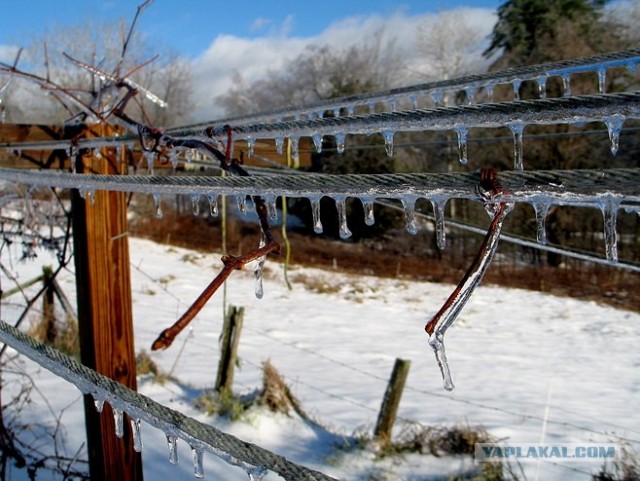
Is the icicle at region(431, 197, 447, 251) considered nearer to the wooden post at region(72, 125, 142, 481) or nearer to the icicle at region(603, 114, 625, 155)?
the icicle at region(603, 114, 625, 155)

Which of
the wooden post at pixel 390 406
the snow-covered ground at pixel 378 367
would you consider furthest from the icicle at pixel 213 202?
the wooden post at pixel 390 406

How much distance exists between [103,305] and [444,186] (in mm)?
1726

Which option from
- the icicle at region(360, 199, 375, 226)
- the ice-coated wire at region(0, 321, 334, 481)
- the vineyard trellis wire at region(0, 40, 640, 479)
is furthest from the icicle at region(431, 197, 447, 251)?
the ice-coated wire at region(0, 321, 334, 481)

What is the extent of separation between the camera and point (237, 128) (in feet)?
4.50

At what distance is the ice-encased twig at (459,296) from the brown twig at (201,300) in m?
0.30

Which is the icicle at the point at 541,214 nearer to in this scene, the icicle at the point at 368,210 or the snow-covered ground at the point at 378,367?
the icicle at the point at 368,210

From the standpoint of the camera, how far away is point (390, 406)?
14.5 ft

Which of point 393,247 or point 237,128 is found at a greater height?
point 237,128

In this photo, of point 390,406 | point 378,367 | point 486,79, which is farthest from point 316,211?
point 378,367

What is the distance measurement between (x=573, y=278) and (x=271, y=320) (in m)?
9.32

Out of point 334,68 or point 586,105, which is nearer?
point 586,105

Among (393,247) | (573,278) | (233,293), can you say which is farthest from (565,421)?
(393,247)

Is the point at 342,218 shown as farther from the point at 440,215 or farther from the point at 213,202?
the point at 213,202

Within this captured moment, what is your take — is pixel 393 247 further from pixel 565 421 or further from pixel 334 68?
pixel 334 68
